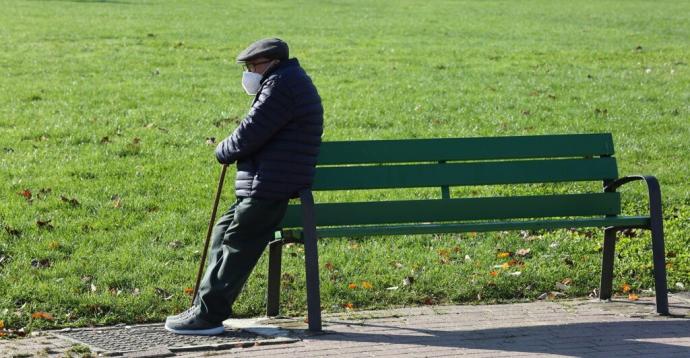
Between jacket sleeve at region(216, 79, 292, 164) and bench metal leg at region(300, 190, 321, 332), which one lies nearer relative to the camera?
jacket sleeve at region(216, 79, 292, 164)

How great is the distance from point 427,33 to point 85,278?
65.0ft

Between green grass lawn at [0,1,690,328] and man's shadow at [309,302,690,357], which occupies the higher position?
green grass lawn at [0,1,690,328]

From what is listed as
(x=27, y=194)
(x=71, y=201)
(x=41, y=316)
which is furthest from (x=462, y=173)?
(x=27, y=194)

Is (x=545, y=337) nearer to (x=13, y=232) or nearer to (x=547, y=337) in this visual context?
(x=547, y=337)

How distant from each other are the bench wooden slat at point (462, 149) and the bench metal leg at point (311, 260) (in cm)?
64

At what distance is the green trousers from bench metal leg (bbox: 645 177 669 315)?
7.47 ft

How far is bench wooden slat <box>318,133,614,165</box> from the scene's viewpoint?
738cm

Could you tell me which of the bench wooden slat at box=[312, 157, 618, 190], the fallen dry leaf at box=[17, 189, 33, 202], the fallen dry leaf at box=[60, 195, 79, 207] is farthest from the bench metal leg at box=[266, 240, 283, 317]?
the fallen dry leaf at box=[17, 189, 33, 202]

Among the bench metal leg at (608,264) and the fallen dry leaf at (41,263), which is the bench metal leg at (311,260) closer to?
the bench metal leg at (608,264)

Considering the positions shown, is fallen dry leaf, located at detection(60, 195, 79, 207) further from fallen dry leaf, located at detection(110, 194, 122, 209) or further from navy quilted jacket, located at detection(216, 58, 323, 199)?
navy quilted jacket, located at detection(216, 58, 323, 199)

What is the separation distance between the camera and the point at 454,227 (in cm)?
727

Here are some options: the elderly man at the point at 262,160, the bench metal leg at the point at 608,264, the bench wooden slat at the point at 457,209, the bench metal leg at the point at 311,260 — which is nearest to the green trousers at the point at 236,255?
the elderly man at the point at 262,160

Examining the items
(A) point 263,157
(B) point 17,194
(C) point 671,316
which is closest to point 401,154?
(A) point 263,157

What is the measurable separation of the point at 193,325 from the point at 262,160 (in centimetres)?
98
